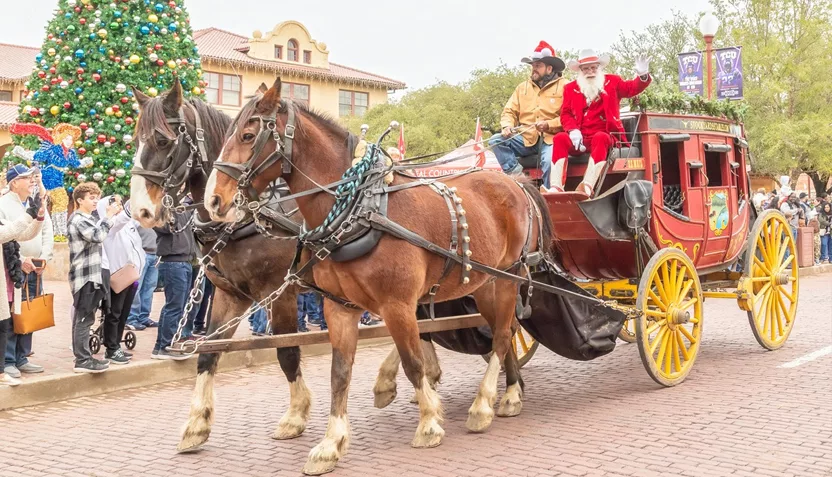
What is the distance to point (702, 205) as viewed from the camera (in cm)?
798

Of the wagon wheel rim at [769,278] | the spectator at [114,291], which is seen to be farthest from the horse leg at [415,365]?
the wagon wheel rim at [769,278]

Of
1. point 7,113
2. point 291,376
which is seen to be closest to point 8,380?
point 291,376

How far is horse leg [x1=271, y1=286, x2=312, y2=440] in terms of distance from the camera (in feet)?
19.4

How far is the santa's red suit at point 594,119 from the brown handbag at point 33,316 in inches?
185

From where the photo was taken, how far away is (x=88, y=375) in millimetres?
7629

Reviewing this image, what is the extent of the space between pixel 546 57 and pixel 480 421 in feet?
11.8

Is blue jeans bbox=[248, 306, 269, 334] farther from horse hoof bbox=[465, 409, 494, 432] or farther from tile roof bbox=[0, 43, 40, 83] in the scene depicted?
tile roof bbox=[0, 43, 40, 83]

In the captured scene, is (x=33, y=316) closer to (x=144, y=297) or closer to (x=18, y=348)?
(x=18, y=348)

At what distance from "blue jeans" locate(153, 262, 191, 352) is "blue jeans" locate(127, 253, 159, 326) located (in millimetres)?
1960

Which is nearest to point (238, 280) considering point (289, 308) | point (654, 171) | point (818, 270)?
point (289, 308)

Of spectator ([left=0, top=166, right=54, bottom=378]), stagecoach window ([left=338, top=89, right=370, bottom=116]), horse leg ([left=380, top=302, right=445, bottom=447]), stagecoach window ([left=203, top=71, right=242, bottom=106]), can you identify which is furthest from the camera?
stagecoach window ([left=338, top=89, right=370, bottom=116])

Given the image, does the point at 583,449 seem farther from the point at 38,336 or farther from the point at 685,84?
the point at 685,84

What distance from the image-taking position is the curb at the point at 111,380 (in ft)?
23.4

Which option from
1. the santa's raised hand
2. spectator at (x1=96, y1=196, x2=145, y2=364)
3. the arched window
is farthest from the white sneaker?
the arched window
